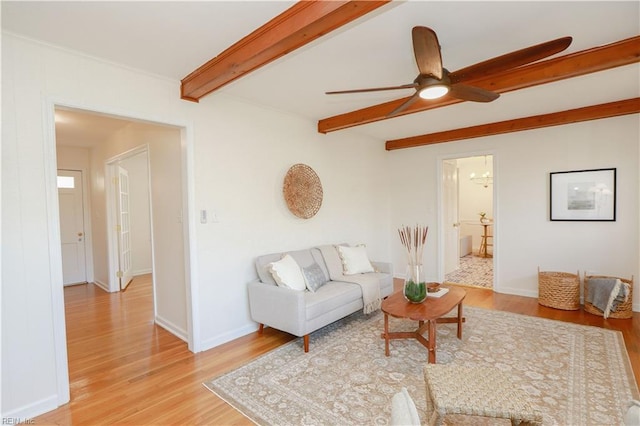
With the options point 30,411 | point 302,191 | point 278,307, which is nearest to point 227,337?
point 278,307

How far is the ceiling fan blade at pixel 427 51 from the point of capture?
5.26 ft

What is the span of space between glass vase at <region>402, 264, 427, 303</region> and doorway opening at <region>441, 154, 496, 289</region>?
268cm

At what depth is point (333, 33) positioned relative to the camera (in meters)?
1.95

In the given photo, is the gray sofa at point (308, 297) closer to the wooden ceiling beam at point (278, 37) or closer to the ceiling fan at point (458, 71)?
the wooden ceiling beam at point (278, 37)

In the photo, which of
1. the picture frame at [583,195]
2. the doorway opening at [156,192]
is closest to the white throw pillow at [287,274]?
the doorway opening at [156,192]

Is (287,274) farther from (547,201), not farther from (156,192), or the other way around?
(547,201)

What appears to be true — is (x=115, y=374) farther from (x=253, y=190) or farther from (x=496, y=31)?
(x=496, y=31)

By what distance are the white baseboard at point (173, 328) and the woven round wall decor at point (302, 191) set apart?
5.91ft

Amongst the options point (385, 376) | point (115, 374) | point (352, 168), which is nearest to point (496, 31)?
point (385, 376)

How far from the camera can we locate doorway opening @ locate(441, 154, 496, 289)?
18.7 ft

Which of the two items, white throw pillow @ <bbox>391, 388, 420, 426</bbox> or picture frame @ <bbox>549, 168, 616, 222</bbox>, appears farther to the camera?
picture frame @ <bbox>549, 168, 616, 222</bbox>

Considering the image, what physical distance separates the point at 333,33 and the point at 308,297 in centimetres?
226

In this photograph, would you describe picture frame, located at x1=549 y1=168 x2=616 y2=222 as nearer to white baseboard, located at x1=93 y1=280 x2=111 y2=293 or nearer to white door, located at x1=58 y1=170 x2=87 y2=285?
white baseboard, located at x1=93 y1=280 x2=111 y2=293

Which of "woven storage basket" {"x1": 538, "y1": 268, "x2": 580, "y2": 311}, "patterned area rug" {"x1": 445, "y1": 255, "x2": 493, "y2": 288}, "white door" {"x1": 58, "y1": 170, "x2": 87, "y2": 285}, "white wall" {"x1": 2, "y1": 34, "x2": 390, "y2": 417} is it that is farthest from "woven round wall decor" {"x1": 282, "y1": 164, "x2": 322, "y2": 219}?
"white door" {"x1": 58, "y1": 170, "x2": 87, "y2": 285}
